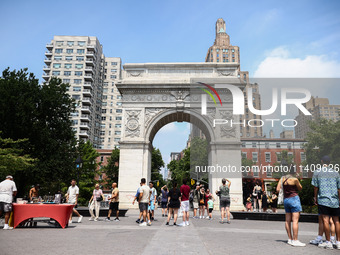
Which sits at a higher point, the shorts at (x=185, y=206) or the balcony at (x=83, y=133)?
the balcony at (x=83, y=133)

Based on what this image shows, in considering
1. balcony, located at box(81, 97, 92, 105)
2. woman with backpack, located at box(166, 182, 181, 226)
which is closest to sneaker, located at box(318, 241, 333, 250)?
woman with backpack, located at box(166, 182, 181, 226)

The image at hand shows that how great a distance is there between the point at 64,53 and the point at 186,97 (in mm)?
54102

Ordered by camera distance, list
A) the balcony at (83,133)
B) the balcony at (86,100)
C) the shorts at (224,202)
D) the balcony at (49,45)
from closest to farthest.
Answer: the shorts at (224,202), the balcony at (83,133), the balcony at (86,100), the balcony at (49,45)

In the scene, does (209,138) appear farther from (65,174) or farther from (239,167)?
(65,174)

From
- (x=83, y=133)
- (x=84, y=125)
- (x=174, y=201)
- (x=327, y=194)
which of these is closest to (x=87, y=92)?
(x=84, y=125)

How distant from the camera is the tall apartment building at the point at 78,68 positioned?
225 ft

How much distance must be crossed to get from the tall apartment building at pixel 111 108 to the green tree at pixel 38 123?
43.5m

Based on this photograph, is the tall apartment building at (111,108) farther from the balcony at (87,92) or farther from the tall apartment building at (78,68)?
the balcony at (87,92)

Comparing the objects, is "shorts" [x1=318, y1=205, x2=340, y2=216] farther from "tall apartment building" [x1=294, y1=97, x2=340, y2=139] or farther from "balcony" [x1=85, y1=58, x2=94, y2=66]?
"balcony" [x1=85, y1=58, x2=94, y2=66]

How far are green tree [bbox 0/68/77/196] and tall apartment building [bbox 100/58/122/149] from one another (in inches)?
1711

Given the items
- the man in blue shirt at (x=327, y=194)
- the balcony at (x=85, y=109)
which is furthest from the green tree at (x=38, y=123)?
the balcony at (x=85, y=109)

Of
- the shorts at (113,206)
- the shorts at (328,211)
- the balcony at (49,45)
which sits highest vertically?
the balcony at (49,45)

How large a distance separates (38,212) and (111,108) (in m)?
67.3

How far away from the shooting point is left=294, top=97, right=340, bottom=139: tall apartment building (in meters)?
9.71
